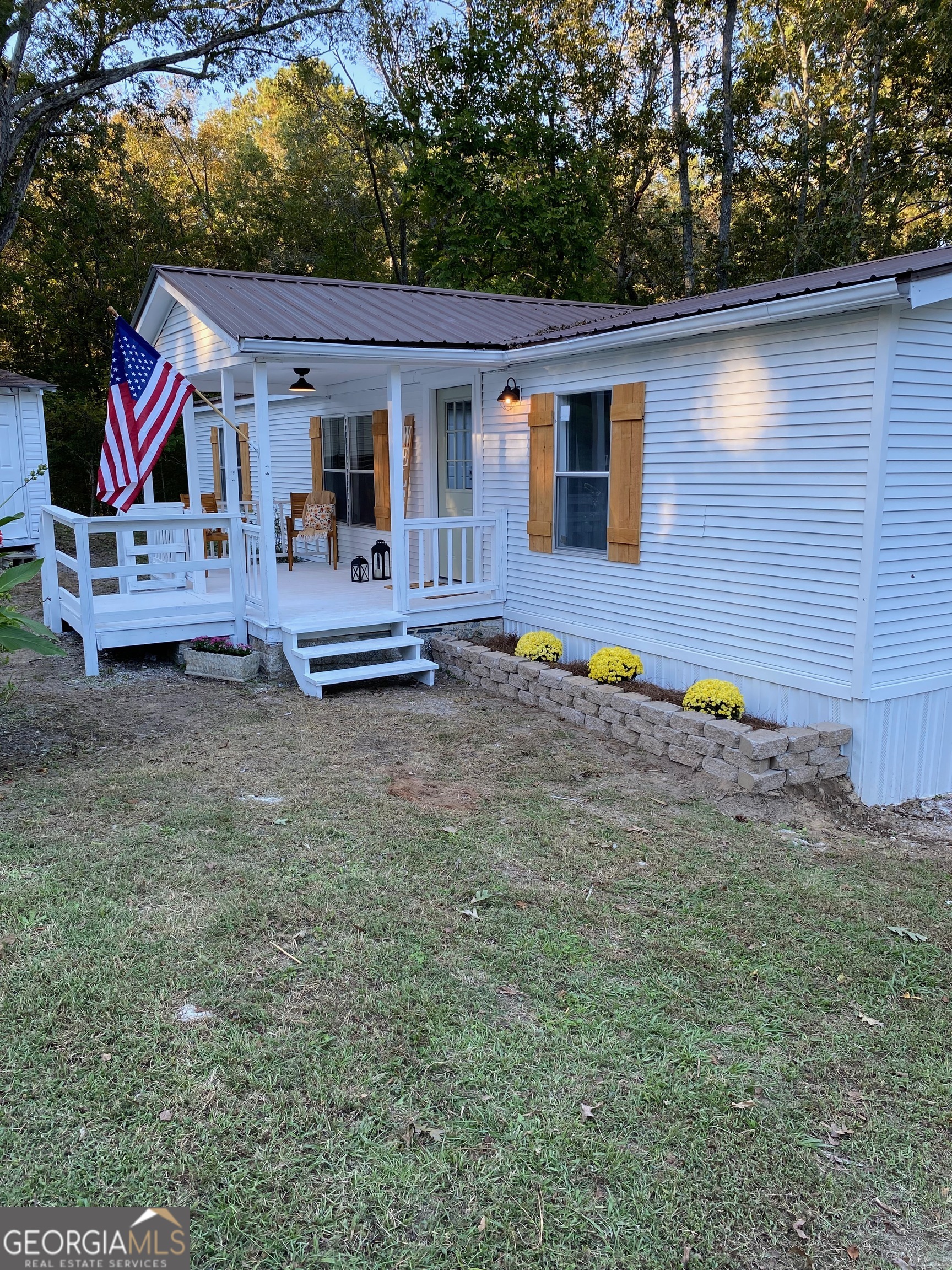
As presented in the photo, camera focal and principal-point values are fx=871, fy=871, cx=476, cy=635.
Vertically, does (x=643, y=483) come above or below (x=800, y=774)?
above

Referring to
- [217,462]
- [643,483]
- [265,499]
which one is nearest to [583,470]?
[643,483]

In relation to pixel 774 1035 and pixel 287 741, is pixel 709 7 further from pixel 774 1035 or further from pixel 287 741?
pixel 774 1035

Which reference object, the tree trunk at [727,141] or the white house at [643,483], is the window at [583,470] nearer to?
the white house at [643,483]

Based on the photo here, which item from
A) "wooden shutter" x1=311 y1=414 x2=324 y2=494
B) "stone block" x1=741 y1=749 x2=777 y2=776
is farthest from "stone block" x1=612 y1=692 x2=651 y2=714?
"wooden shutter" x1=311 y1=414 x2=324 y2=494

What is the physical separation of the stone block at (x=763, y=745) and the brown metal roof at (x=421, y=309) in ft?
8.73

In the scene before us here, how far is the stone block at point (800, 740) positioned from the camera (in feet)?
17.4

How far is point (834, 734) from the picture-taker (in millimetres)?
5438

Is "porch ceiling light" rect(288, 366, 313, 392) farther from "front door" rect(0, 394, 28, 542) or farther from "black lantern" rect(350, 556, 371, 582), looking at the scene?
"front door" rect(0, 394, 28, 542)

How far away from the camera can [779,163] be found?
60.4 ft

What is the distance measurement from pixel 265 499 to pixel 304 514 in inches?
163

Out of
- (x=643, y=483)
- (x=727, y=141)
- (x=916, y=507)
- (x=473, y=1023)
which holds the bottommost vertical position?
(x=473, y=1023)

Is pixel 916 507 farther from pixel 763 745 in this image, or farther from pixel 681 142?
pixel 681 142

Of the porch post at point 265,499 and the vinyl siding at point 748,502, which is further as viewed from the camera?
the porch post at point 265,499

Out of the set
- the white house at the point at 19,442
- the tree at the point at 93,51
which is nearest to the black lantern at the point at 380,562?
the white house at the point at 19,442
